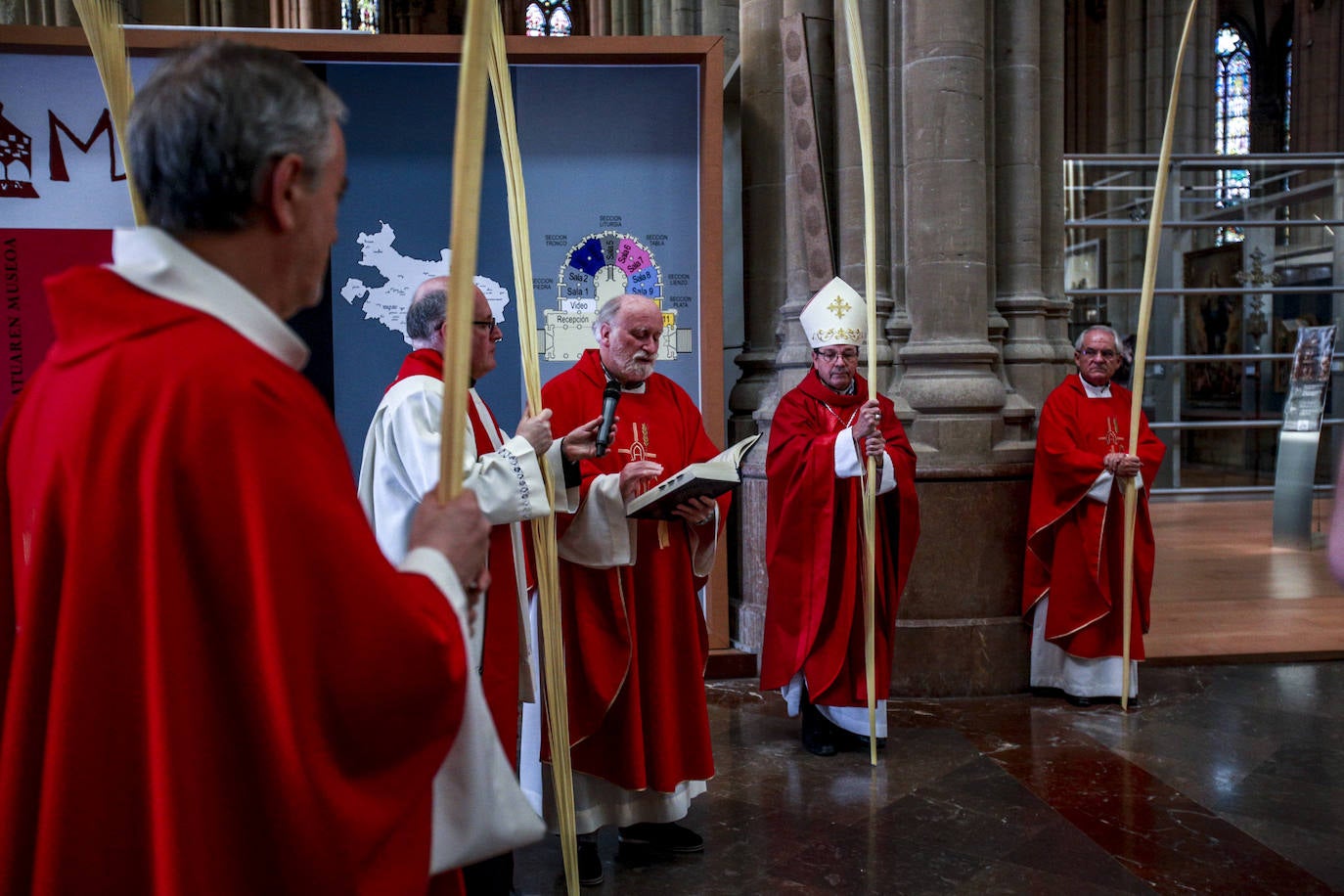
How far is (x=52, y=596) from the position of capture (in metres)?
1.19

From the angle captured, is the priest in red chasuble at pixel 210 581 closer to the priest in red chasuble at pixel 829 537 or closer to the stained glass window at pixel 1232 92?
the priest in red chasuble at pixel 829 537

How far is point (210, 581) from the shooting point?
113 centimetres

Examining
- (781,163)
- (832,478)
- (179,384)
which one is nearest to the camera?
(179,384)

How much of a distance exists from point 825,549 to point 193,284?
3613 millimetres

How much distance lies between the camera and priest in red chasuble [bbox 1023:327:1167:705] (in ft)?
16.7

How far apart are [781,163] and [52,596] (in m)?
5.35

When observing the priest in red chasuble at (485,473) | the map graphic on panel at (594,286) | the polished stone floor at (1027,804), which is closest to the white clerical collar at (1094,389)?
the polished stone floor at (1027,804)

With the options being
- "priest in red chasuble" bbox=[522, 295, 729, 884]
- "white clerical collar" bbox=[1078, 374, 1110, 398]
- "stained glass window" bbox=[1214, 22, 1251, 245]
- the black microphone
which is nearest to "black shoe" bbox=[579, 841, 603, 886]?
"priest in red chasuble" bbox=[522, 295, 729, 884]

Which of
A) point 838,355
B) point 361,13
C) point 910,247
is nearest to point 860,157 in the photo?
point 910,247

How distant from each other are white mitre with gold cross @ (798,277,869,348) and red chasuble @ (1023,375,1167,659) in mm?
1255

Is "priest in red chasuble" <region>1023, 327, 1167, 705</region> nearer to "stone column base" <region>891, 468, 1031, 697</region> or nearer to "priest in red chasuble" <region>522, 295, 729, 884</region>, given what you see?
"stone column base" <region>891, 468, 1031, 697</region>

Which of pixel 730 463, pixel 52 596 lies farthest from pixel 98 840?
pixel 730 463

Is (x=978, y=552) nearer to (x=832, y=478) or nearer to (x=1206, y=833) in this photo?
(x=832, y=478)

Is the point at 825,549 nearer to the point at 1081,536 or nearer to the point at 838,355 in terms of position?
the point at 838,355
